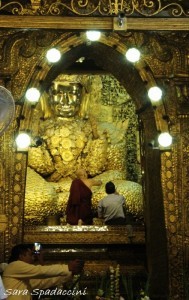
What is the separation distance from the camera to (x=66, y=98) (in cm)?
1608

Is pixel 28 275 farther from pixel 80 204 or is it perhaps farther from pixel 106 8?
pixel 80 204

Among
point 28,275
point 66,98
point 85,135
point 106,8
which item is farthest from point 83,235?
point 106,8

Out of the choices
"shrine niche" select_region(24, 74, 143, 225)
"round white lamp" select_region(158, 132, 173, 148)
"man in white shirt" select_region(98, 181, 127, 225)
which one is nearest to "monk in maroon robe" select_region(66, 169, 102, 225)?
"man in white shirt" select_region(98, 181, 127, 225)

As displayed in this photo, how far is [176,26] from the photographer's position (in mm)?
9125

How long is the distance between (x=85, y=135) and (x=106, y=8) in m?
7.16

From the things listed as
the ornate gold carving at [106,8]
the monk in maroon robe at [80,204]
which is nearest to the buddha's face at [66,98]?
the monk in maroon robe at [80,204]

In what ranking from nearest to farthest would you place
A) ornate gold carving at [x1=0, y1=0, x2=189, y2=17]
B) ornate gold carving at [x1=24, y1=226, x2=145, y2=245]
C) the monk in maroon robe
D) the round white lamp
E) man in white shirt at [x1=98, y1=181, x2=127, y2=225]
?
ornate gold carving at [x1=0, y1=0, x2=189, y2=17] < the round white lamp < ornate gold carving at [x1=24, y1=226, x2=145, y2=245] < man in white shirt at [x1=98, y1=181, x2=127, y2=225] < the monk in maroon robe

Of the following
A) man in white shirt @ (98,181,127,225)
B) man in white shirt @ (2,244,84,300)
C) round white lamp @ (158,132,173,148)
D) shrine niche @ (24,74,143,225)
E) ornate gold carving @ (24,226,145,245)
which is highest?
shrine niche @ (24,74,143,225)

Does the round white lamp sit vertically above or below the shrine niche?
below

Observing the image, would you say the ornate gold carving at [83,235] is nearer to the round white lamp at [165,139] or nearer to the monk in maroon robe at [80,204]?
the monk in maroon robe at [80,204]

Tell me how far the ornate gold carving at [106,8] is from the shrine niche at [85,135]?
6.42 m

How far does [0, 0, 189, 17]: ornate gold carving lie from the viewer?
9.10m

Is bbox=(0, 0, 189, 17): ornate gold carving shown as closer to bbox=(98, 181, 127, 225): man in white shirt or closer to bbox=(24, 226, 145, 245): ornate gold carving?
bbox=(24, 226, 145, 245): ornate gold carving

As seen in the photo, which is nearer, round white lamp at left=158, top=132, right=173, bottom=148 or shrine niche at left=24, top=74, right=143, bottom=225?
round white lamp at left=158, top=132, right=173, bottom=148
